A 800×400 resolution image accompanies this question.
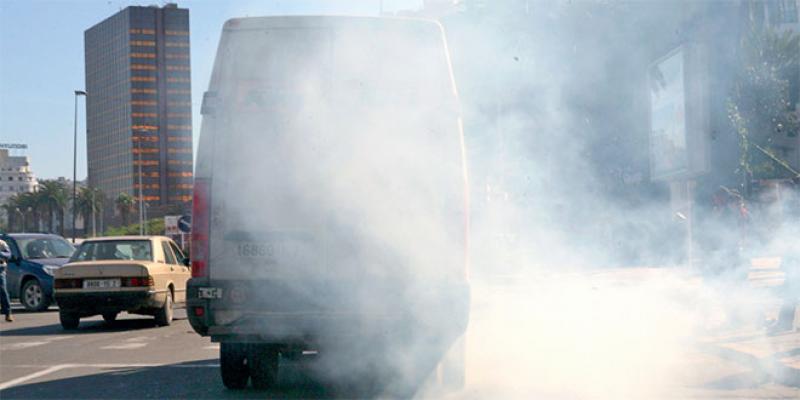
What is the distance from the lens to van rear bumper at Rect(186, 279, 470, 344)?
5992mm

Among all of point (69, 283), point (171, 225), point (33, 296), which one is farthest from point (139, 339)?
point (171, 225)

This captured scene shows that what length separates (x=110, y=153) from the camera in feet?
132

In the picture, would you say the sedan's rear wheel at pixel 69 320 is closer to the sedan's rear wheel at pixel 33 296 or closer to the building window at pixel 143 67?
the sedan's rear wheel at pixel 33 296

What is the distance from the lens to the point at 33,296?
17.5 meters

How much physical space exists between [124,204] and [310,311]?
64.9 meters

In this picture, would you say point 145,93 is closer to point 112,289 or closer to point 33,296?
point 33,296

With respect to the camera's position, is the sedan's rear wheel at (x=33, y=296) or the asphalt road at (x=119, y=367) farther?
the sedan's rear wheel at (x=33, y=296)

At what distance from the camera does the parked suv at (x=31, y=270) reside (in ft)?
57.0

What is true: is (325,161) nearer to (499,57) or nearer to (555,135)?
(499,57)

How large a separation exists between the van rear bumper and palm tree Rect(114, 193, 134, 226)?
4940cm

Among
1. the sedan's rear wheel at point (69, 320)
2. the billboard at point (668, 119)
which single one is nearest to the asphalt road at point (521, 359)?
the sedan's rear wheel at point (69, 320)

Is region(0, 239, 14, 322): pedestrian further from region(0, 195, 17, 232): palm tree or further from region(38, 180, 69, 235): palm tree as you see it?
region(0, 195, 17, 232): palm tree

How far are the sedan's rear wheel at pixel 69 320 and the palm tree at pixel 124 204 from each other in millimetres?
41523

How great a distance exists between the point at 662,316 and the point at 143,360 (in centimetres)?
662
